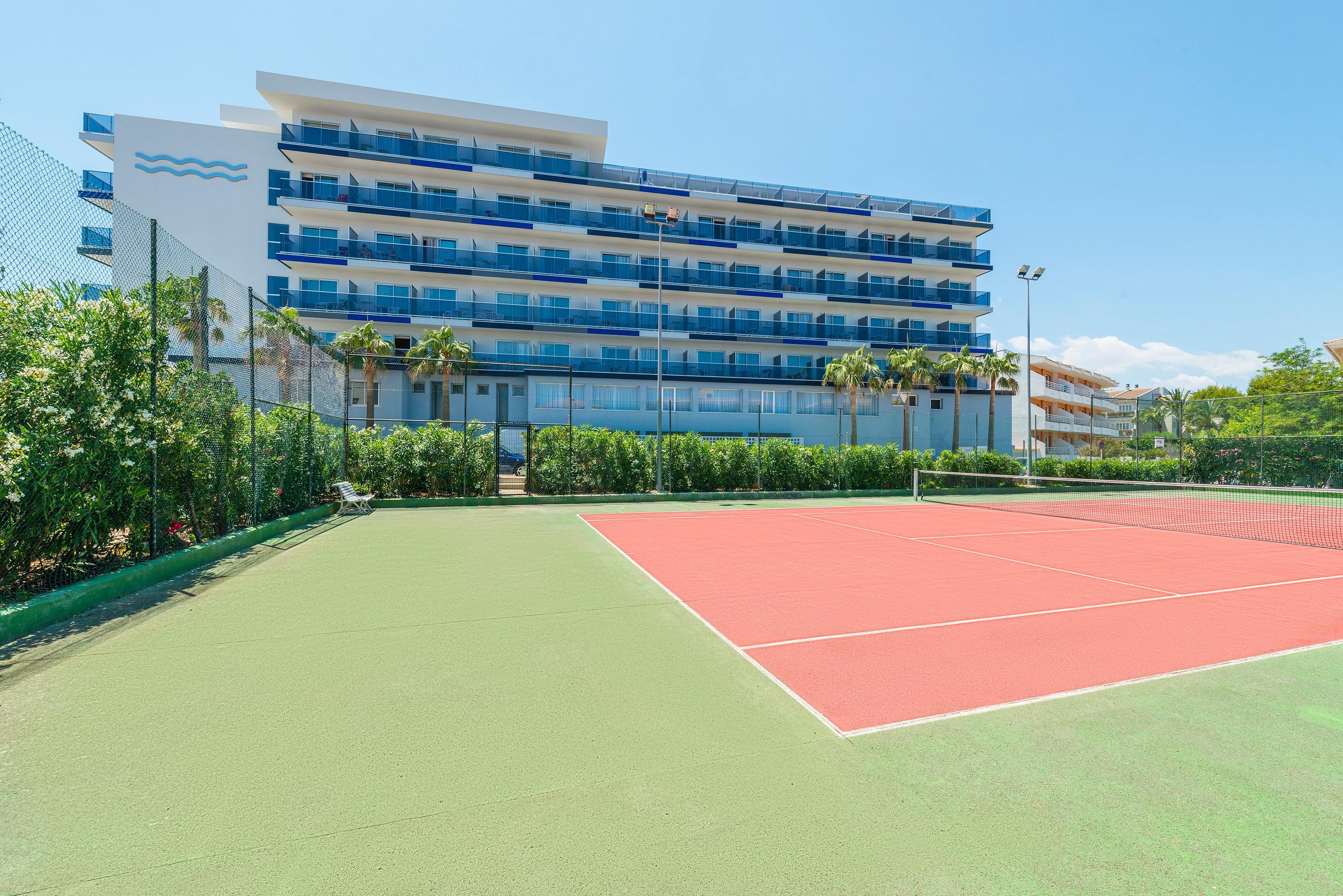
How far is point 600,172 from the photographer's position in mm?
43344

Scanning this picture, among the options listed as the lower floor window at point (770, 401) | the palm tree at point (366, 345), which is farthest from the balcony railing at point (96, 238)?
the lower floor window at point (770, 401)

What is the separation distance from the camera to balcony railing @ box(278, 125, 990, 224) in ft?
122

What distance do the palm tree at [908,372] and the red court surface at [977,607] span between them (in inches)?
1123

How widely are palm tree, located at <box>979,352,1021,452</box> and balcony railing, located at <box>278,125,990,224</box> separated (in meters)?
12.4

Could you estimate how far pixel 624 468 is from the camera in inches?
876

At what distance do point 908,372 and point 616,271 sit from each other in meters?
20.3

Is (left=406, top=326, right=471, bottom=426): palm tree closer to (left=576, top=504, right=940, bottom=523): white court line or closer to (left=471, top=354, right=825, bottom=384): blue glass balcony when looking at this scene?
(left=471, top=354, right=825, bottom=384): blue glass balcony

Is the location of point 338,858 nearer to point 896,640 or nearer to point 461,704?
point 461,704

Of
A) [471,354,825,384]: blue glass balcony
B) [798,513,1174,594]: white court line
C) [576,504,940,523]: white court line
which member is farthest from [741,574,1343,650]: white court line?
[471,354,825,384]: blue glass balcony

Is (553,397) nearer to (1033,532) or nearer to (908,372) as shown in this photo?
(908,372)

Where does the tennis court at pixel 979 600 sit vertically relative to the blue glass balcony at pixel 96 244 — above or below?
below

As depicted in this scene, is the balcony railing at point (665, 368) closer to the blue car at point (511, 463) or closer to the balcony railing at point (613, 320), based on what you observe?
the balcony railing at point (613, 320)

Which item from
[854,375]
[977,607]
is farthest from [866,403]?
[977,607]

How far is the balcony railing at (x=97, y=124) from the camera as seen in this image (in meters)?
39.0
